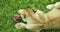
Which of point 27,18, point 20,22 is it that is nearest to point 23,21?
point 20,22

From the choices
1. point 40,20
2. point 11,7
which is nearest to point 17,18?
point 11,7

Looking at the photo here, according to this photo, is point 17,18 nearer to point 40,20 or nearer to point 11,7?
point 11,7

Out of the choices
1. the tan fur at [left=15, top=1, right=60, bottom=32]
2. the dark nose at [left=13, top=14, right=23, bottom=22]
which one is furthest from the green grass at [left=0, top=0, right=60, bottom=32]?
the tan fur at [left=15, top=1, right=60, bottom=32]

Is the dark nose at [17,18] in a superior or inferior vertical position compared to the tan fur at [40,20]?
superior

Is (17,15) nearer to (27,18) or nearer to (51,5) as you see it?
(27,18)

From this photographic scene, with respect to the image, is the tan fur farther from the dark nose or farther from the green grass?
the green grass

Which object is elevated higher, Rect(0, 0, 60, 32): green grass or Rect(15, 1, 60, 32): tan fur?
Rect(0, 0, 60, 32): green grass

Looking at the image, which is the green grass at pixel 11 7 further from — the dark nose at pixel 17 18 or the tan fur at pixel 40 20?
the tan fur at pixel 40 20

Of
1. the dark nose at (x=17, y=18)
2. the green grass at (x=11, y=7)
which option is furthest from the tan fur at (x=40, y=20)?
the green grass at (x=11, y=7)

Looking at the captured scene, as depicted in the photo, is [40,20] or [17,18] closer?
[40,20]

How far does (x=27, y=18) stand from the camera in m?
3.46

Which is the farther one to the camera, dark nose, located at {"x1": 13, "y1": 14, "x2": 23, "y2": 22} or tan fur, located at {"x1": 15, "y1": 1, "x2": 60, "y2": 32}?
dark nose, located at {"x1": 13, "y1": 14, "x2": 23, "y2": 22}

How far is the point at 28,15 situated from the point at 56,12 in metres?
0.53

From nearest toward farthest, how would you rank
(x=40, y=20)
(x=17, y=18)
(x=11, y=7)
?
(x=40, y=20) < (x=17, y=18) < (x=11, y=7)
